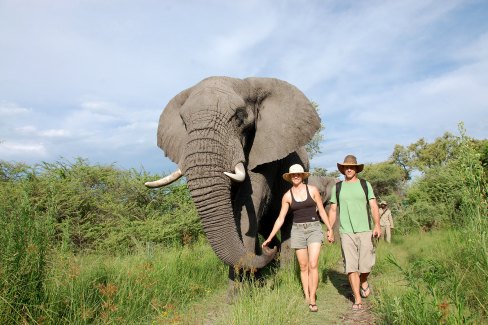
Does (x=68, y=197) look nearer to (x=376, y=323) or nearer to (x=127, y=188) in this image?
(x=127, y=188)

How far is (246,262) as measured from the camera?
5629 millimetres

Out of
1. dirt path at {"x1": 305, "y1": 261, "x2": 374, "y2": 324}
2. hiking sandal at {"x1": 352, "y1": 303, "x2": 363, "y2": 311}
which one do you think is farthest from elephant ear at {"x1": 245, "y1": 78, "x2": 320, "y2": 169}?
hiking sandal at {"x1": 352, "y1": 303, "x2": 363, "y2": 311}

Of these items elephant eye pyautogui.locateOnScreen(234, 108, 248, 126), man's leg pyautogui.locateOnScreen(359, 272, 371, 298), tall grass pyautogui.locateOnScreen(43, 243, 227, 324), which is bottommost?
man's leg pyautogui.locateOnScreen(359, 272, 371, 298)

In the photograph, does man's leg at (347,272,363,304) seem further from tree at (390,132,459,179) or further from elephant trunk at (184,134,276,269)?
tree at (390,132,459,179)

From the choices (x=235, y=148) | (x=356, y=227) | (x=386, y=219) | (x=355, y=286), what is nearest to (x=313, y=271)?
(x=355, y=286)

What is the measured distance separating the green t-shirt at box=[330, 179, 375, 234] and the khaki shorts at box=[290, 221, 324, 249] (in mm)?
427

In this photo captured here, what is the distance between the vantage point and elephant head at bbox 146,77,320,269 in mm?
5660

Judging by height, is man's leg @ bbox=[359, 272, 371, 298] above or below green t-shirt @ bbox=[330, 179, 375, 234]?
below

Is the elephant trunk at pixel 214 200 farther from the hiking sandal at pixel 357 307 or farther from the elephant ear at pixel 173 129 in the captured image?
the hiking sandal at pixel 357 307

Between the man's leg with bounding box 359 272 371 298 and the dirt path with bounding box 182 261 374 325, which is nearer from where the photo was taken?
the dirt path with bounding box 182 261 374 325

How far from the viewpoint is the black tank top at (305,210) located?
579 centimetres

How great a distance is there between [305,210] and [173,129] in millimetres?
2871

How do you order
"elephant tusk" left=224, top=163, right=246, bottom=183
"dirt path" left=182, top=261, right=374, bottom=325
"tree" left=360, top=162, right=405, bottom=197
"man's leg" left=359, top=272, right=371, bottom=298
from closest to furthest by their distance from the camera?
1. "dirt path" left=182, top=261, right=374, bottom=325
2. "elephant tusk" left=224, top=163, right=246, bottom=183
3. "man's leg" left=359, top=272, right=371, bottom=298
4. "tree" left=360, top=162, right=405, bottom=197

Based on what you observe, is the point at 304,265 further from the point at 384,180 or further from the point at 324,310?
the point at 384,180
